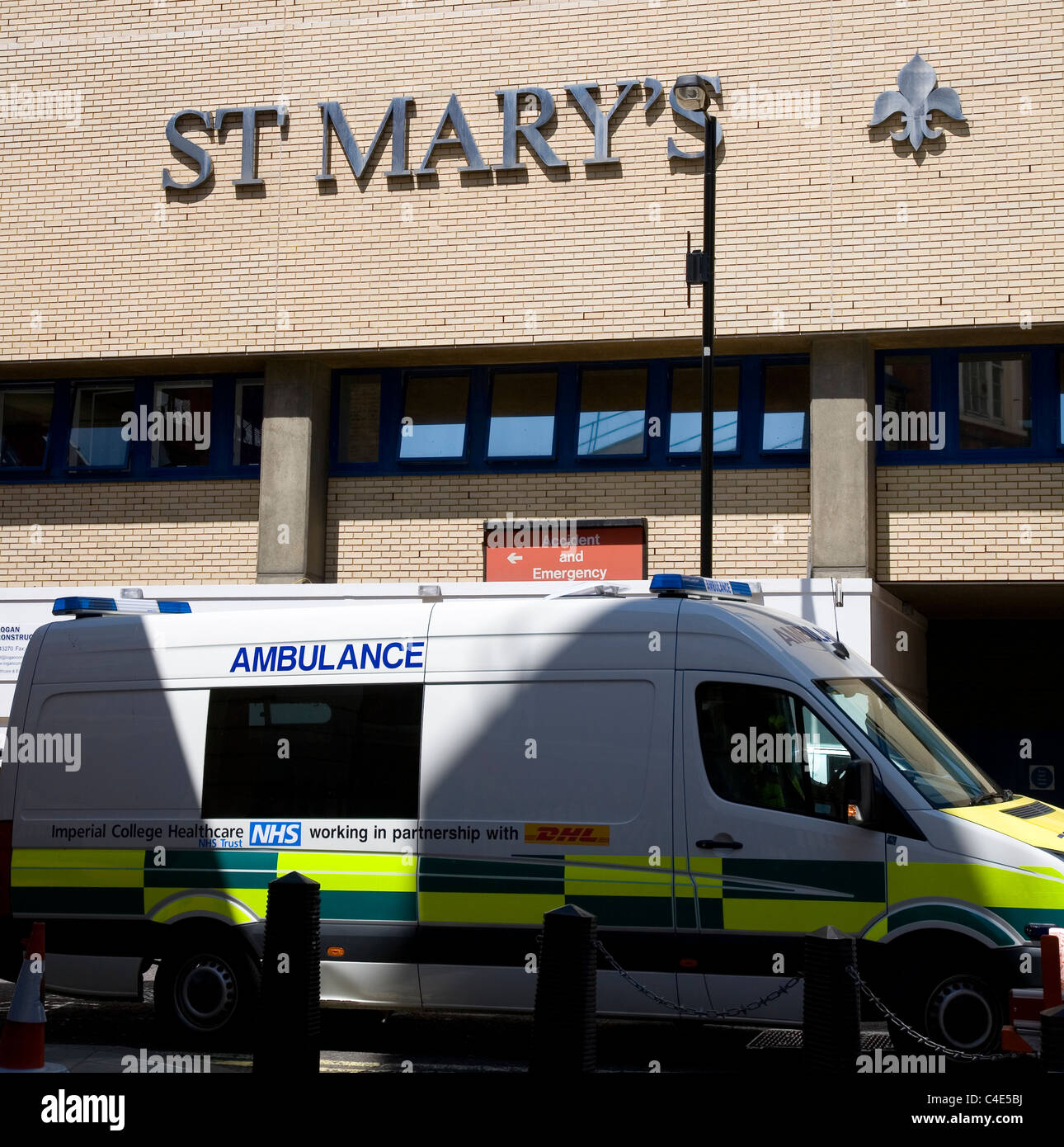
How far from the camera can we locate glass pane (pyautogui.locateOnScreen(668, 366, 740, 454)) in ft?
50.3

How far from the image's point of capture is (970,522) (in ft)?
48.3

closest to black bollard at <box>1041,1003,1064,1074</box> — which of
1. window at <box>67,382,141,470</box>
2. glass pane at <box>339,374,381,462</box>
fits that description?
glass pane at <box>339,374,381,462</box>

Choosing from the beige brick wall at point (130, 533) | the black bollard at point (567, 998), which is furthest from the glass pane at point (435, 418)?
the black bollard at point (567, 998)

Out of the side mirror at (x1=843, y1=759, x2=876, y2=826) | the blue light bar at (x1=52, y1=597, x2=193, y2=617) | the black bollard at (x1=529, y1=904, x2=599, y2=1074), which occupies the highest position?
the blue light bar at (x1=52, y1=597, x2=193, y2=617)

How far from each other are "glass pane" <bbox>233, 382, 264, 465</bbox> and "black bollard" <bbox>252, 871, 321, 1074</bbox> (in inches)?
416

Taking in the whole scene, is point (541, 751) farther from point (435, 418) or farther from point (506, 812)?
point (435, 418)

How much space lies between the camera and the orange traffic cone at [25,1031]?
20.5ft

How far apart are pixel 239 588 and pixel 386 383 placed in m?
2.85

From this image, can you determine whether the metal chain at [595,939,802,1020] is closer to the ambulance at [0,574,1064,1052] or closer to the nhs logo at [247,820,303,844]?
the ambulance at [0,574,1064,1052]

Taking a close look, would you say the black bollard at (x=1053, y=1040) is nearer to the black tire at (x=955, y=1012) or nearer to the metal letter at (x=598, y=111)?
the black tire at (x=955, y=1012)

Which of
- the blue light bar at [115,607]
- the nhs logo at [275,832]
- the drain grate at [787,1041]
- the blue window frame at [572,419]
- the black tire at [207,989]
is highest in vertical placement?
the blue window frame at [572,419]

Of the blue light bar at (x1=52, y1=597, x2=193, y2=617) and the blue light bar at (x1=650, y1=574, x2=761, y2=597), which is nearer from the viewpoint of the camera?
the blue light bar at (x1=650, y1=574, x2=761, y2=597)

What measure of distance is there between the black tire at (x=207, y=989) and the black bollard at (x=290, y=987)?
68.4 inches

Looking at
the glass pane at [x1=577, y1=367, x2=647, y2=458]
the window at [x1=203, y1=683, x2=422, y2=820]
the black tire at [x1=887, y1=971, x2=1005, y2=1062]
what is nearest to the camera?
→ the black tire at [x1=887, y1=971, x2=1005, y2=1062]
